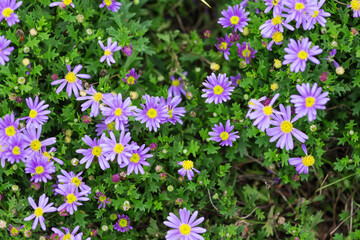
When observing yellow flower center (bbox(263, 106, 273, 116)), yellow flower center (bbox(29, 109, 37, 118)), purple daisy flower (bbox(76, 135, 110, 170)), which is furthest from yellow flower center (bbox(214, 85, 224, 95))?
yellow flower center (bbox(29, 109, 37, 118))

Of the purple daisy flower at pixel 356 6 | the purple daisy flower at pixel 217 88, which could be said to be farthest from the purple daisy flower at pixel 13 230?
the purple daisy flower at pixel 356 6

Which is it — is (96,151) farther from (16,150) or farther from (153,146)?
(16,150)

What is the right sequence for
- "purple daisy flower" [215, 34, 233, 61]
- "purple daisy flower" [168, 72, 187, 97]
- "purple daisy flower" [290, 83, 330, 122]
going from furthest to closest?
"purple daisy flower" [168, 72, 187, 97] < "purple daisy flower" [215, 34, 233, 61] < "purple daisy flower" [290, 83, 330, 122]

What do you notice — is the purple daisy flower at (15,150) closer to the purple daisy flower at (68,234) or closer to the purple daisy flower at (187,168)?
the purple daisy flower at (68,234)

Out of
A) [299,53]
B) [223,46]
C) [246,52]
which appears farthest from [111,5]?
A: [299,53]

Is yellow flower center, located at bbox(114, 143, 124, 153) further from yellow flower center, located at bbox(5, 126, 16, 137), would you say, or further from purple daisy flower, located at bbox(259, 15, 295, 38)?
purple daisy flower, located at bbox(259, 15, 295, 38)

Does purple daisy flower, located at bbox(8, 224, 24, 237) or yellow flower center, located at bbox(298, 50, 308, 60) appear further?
purple daisy flower, located at bbox(8, 224, 24, 237)
